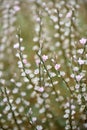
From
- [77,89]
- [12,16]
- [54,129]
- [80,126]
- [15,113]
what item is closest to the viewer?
[77,89]

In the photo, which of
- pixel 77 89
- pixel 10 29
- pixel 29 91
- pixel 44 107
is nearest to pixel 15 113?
pixel 44 107

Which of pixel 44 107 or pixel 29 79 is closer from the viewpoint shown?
pixel 29 79

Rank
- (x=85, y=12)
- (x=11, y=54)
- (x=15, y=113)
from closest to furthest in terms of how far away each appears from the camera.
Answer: (x=15, y=113) < (x=11, y=54) < (x=85, y=12)

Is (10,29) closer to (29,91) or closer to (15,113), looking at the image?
(29,91)

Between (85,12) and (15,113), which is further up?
(85,12)

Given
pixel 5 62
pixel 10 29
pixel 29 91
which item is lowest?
pixel 29 91

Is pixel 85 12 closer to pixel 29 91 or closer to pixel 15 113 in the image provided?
pixel 29 91

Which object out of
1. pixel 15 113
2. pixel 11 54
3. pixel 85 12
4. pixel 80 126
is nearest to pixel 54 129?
pixel 80 126
